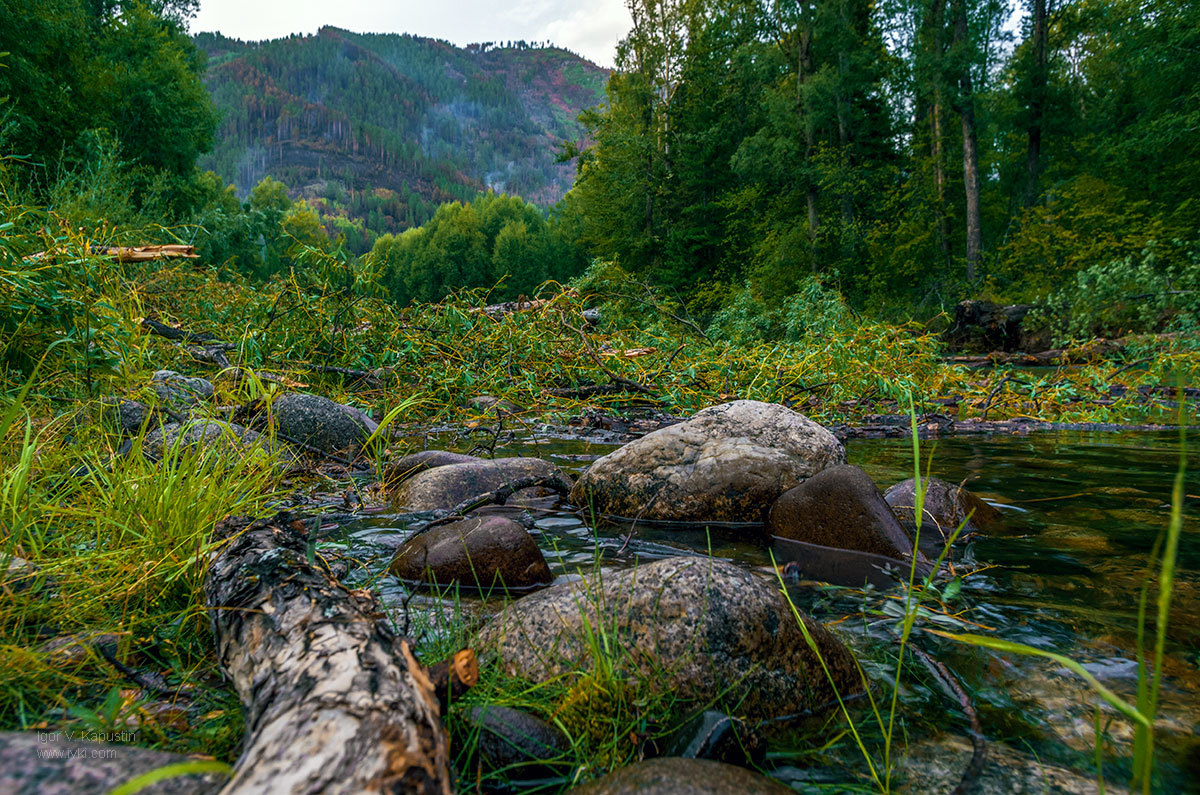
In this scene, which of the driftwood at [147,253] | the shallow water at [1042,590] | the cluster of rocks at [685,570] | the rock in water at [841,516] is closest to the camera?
the cluster of rocks at [685,570]

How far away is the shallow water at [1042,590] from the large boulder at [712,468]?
21cm

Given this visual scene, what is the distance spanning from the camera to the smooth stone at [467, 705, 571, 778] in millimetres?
1638

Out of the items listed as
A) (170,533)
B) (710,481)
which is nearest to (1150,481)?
(710,481)

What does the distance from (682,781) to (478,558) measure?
180cm

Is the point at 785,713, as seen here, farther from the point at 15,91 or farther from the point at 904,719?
the point at 15,91

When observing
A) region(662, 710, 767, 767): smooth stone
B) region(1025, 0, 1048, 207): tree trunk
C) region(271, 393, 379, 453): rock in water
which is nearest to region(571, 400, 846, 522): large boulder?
region(271, 393, 379, 453): rock in water

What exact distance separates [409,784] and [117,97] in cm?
3105

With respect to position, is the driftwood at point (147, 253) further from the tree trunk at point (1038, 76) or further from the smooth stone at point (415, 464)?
the tree trunk at point (1038, 76)

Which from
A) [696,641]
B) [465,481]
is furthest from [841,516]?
[465,481]

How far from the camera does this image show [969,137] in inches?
895

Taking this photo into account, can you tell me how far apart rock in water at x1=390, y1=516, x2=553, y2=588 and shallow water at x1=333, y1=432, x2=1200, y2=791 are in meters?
0.17

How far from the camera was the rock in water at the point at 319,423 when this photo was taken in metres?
5.26

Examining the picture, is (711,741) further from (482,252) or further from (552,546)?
(482,252)

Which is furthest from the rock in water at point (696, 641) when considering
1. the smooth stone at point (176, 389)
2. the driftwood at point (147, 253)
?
the driftwood at point (147, 253)
